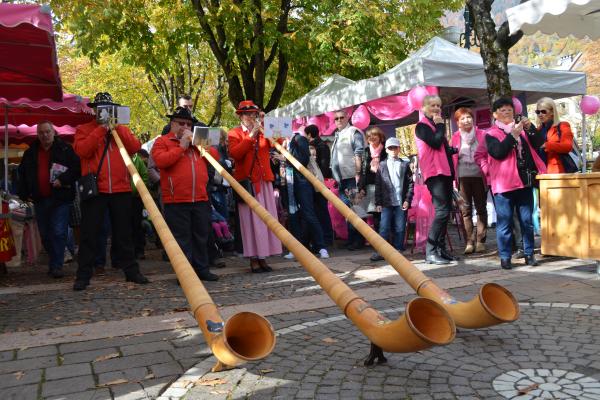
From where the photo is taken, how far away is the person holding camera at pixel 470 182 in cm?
776

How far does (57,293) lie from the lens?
19.9 feet

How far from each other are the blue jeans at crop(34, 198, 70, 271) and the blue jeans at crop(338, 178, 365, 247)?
4.08 metres

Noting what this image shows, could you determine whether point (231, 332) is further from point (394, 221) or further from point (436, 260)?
point (394, 221)

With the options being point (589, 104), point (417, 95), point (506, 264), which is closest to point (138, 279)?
point (506, 264)

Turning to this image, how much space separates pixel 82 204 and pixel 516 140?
16.1 ft

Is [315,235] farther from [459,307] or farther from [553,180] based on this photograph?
[459,307]

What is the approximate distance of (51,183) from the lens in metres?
7.00

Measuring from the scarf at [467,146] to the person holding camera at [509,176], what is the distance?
1.05 metres

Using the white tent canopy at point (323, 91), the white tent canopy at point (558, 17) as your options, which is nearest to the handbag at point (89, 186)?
the white tent canopy at point (558, 17)

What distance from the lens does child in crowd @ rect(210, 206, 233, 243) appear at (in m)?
8.51

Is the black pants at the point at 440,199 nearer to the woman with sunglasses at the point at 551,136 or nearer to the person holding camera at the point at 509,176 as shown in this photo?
the person holding camera at the point at 509,176

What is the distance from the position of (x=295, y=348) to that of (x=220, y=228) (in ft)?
16.3

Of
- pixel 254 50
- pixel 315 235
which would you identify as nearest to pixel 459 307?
pixel 315 235

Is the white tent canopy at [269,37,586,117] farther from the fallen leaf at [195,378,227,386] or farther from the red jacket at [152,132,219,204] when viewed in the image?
the fallen leaf at [195,378,227,386]
